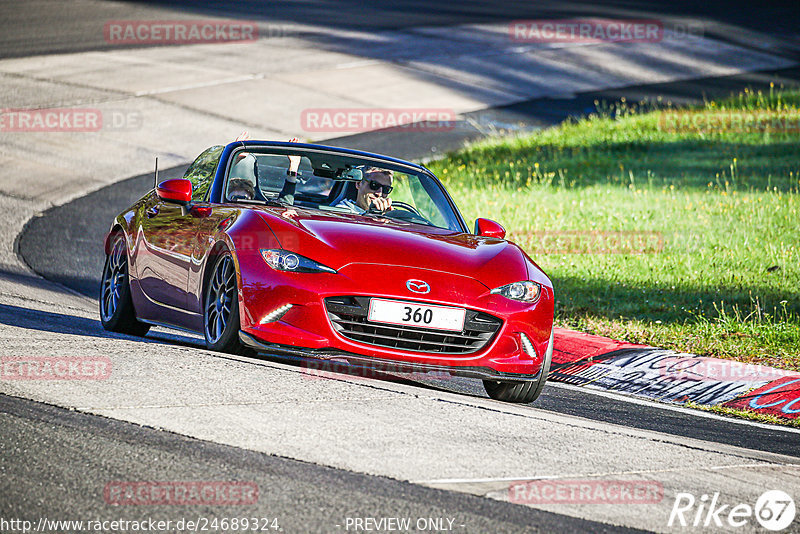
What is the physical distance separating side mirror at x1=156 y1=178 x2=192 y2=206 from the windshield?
0.89 feet

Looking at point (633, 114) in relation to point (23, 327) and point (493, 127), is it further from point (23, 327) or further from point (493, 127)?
point (23, 327)

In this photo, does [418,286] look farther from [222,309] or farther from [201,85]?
[201,85]

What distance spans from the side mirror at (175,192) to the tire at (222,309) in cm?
71

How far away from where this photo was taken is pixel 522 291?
7.14 m

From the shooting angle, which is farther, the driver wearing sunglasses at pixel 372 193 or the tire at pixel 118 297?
the tire at pixel 118 297

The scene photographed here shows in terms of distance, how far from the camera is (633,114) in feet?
83.3

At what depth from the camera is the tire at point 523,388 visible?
733 cm

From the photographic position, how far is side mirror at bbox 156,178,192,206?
7.78 meters

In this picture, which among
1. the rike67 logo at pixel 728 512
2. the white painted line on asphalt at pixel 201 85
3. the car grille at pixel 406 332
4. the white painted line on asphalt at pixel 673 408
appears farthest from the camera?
the white painted line on asphalt at pixel 201 85

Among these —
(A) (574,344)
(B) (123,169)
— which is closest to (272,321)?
(A) (574,344)

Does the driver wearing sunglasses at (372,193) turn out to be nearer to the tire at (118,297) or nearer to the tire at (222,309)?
the tire at (222,309)

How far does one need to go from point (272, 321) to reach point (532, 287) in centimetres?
161

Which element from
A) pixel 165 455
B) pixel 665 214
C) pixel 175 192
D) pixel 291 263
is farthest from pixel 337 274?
pixel 665 214

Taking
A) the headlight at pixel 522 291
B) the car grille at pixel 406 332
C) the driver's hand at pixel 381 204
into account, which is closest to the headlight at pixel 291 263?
the car grille at pixel 406 332
